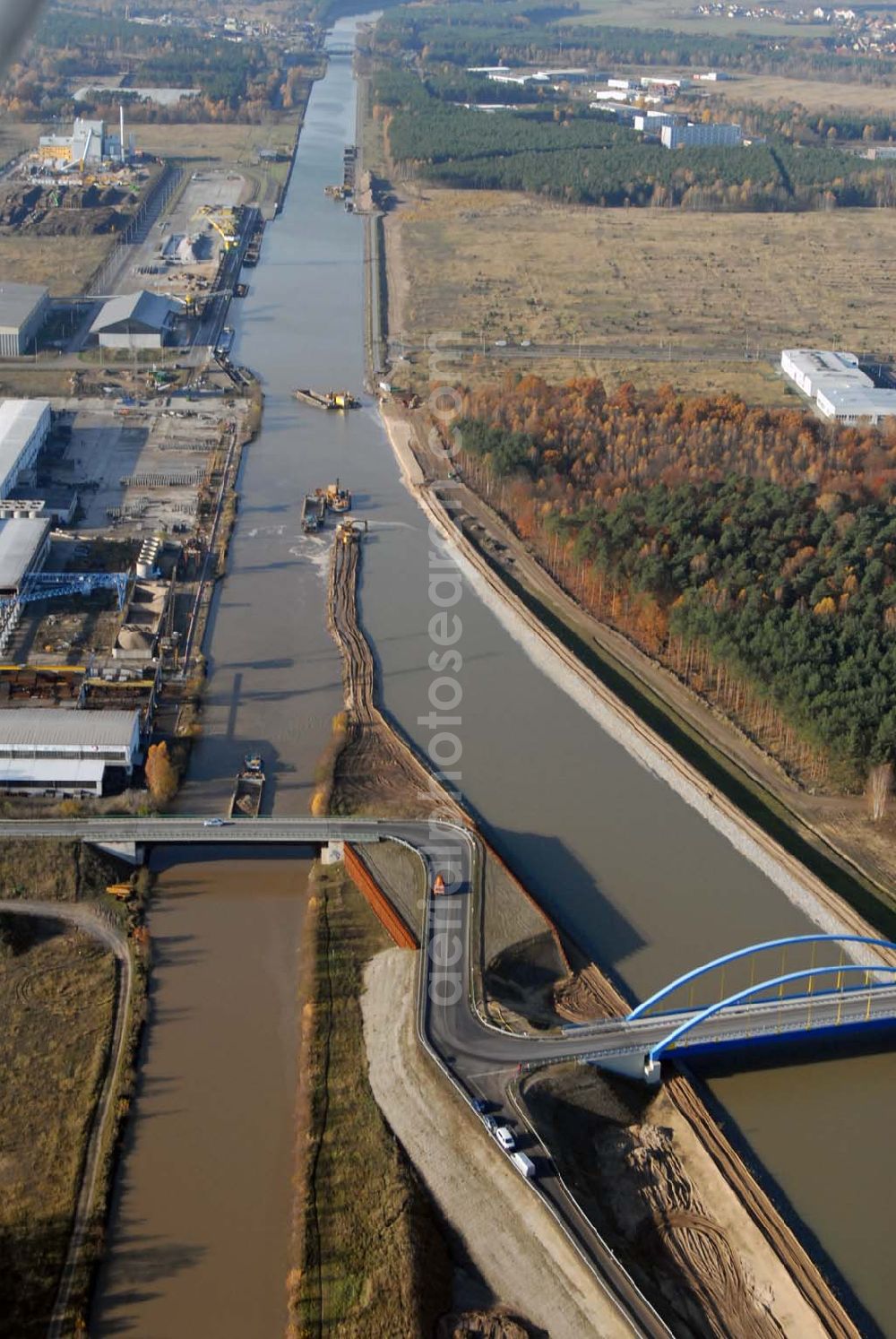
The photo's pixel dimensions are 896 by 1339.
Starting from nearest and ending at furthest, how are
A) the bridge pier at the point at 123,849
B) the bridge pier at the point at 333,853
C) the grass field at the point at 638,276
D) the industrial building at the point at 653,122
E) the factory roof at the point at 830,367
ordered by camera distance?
the bridge pier at the point at 123,849
the bridge pier at the point at 333,853
the factory roof at the point at 830,367
the grass field at the point at 638,276
the industrial building at the point at 653,122

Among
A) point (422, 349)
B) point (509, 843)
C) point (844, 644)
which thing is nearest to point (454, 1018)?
point (509, 843)

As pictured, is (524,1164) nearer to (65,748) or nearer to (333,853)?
(333,853)

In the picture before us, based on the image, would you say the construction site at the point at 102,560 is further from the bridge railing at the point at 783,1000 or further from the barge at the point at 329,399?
the bridge railing at the point at 783,1000

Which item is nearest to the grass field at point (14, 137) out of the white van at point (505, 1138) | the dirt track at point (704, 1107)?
the dirt track at point (704, 1107)

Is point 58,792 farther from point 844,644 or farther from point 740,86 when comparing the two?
point 740,86

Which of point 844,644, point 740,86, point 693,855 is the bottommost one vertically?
point 693,855

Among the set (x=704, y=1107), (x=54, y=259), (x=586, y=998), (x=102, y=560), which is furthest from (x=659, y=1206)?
(x=54, y=259)

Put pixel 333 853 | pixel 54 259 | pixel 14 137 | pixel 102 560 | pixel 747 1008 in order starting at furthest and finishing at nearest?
pixel 14 137
pixel 54 259
pixel 102 560
pixel 333 853
pixel 747 1008
